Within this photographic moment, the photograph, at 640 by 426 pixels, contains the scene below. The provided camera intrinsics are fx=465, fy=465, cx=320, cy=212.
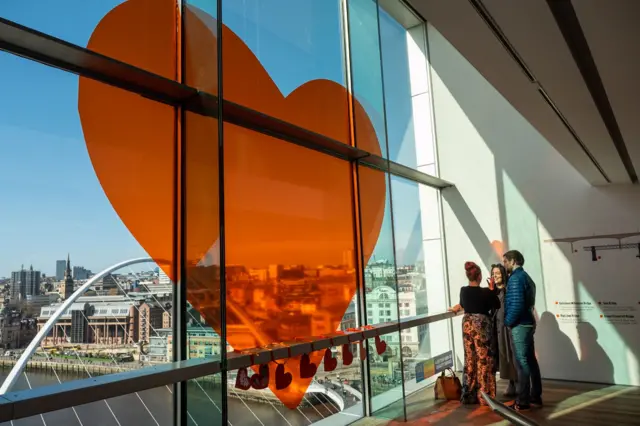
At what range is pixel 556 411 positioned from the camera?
4.51 m

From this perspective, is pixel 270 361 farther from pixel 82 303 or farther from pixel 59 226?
pixel 59 226

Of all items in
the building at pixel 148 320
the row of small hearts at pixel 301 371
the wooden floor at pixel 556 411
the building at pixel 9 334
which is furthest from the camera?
the wooden floor at pixel 556 411

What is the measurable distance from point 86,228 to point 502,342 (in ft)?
14.5

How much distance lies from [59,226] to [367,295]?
2946 millimetres

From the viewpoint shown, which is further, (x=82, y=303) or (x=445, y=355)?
(x=445, y=355)

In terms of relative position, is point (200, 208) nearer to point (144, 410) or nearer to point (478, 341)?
point (144, 410)

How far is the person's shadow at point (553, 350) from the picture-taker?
5836 millimetres

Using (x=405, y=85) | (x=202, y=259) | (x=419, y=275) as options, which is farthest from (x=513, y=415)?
(x=405, y=85)

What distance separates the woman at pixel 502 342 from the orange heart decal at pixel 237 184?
1.56 meters

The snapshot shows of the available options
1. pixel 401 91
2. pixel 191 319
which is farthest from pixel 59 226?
pixel 401 91

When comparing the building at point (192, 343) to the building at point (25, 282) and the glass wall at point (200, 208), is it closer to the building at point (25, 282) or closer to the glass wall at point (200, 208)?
the glass wall at point (200, 208)

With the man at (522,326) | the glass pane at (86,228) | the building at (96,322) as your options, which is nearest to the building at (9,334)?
the glass pane at (86,228)

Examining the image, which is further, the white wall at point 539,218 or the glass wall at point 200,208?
the white wall at point 539,218

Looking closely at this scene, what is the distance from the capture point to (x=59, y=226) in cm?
263
